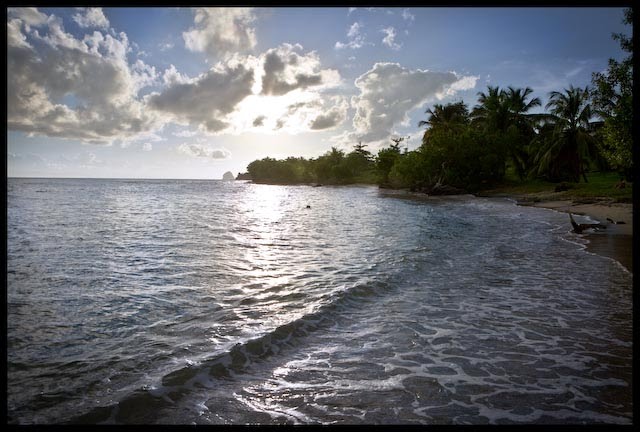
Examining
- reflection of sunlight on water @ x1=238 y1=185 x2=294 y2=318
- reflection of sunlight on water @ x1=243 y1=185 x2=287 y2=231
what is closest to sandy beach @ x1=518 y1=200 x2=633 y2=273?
reflection of sunlight on water @ x1=238 y1=185 x2=294 y2=318

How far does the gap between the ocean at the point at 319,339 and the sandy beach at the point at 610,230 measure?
31.7 inches

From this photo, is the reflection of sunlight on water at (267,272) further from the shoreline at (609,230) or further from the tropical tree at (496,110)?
the tropical tree at (496,110)

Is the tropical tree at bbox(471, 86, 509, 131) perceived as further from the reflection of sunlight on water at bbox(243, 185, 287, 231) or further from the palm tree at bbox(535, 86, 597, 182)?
the reflection of sunlight on water at bbox(243, 185, 287, 231)

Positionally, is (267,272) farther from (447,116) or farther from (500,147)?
(447,116)

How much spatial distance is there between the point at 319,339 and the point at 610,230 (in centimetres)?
1787

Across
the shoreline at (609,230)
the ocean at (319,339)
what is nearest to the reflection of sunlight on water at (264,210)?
the ocean at (319,339)

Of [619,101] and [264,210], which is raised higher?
[619,101]

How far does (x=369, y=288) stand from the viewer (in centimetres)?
965

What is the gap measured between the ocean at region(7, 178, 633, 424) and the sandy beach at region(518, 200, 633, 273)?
0.81m

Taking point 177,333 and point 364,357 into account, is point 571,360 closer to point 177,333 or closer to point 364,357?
point 364,357

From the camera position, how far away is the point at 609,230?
698 inches

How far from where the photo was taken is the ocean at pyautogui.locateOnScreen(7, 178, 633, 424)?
171 inches

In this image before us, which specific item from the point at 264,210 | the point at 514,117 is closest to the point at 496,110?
the point at 514,117
